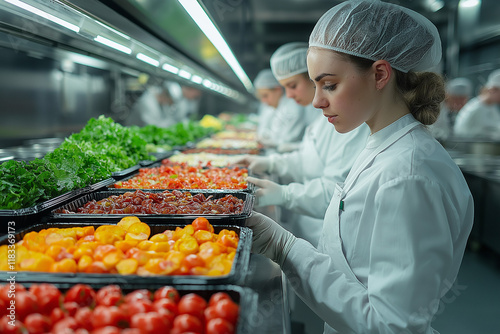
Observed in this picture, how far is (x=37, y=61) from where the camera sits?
4.80 m

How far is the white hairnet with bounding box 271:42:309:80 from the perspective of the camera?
3.71m

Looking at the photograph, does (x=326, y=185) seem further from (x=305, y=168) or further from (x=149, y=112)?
(x=149, y=112)

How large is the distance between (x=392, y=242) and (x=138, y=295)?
34.3 inches

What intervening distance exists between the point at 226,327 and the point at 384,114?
1184 mm

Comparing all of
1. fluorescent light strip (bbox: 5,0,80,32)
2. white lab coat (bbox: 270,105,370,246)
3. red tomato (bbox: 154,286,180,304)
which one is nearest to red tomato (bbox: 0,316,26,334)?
red tomato (bbox: 154,286,180,304)

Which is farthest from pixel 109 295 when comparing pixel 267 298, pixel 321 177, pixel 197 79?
pixel 197 79

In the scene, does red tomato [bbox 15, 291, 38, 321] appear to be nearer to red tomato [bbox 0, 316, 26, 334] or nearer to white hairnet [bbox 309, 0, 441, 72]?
red tomato [bbox 0, 316, 26, 334]

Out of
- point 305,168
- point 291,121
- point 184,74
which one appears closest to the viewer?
point 305,168

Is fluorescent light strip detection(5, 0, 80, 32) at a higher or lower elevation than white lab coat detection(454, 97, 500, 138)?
higher

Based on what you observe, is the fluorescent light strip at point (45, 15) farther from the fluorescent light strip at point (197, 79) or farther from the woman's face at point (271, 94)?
the woman's face at point (271, 94)

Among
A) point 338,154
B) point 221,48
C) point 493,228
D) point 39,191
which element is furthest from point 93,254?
point 493,228

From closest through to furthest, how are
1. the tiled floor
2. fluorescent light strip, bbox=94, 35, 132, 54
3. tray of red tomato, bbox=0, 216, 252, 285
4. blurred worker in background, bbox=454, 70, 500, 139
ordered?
1. tray of red tomato, bbox=0, 216, 252, 285
2. fluorescent light strip, bbox=94, 35, 132, 54
3. the tiled floor
4. blurred worker in background, bbox=454, 70, 500, 139

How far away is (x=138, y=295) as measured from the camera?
105cm

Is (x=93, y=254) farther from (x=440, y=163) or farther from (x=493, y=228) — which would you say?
(x=493, y=228)
